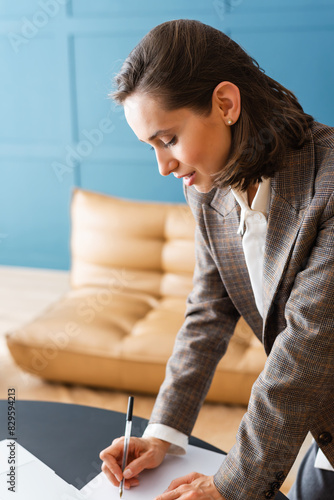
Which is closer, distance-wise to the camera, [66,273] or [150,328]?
[150,328]

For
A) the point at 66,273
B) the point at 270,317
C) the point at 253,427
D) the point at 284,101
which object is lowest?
the point at 66,273

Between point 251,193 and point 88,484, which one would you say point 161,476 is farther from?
point 251,193

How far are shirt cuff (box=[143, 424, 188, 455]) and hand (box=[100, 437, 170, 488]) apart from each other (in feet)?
0.04

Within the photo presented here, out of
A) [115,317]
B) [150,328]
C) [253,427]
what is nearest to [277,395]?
[253,427]

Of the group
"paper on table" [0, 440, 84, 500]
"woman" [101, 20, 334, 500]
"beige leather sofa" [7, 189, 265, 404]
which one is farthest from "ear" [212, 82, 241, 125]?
"beige leather sofa" [7, 189, 265, 404]

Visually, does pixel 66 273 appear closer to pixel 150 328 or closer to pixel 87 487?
pixel 150 328

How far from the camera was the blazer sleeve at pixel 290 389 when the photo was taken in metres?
0.91

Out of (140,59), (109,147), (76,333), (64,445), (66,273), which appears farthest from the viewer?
(66,273)

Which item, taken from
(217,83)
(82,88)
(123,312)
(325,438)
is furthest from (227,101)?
(82,88)

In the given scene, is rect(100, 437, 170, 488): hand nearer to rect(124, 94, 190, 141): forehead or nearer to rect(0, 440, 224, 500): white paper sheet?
rect(0, 440, 224, 500): white paper sheet

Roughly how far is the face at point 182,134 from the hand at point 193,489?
56cm

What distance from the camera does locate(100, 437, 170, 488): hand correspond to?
1047 millimetres

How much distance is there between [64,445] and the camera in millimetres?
1163

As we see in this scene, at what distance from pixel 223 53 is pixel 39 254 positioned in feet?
11.7
